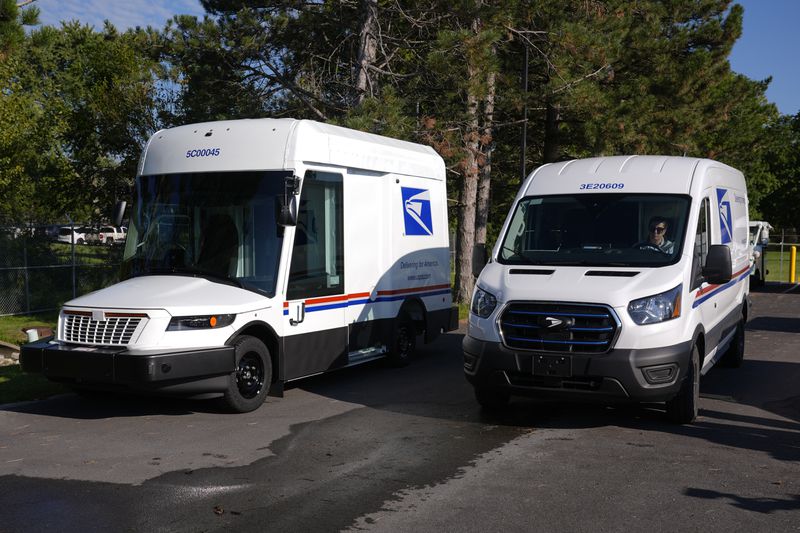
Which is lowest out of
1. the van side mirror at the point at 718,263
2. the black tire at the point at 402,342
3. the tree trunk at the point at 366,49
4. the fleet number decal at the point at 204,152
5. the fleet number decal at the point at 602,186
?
the black tire at the point at 402,342

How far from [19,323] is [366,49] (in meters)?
9.10

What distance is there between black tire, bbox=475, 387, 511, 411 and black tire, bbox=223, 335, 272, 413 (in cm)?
A: 222

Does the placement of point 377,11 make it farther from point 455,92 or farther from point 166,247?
point 166,247

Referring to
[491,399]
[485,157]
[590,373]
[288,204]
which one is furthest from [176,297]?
[485,157]

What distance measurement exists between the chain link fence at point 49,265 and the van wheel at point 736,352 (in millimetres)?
12256

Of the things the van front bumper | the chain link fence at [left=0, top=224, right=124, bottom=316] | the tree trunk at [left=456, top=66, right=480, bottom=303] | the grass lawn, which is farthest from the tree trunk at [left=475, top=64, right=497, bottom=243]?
the van front bumper

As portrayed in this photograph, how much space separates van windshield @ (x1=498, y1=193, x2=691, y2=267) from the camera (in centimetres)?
839

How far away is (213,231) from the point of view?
9375 mm

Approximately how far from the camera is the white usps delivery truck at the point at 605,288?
7590 mm

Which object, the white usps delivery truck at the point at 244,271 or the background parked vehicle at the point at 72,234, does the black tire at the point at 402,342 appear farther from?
the background parked vehicle at the point at 72,234

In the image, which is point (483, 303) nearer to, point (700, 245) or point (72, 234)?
point (700, 245)

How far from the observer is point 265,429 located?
8.20 meters

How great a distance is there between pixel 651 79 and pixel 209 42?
13764mm

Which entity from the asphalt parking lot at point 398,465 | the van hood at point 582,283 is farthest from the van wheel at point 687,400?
the van hood at point 582,283
